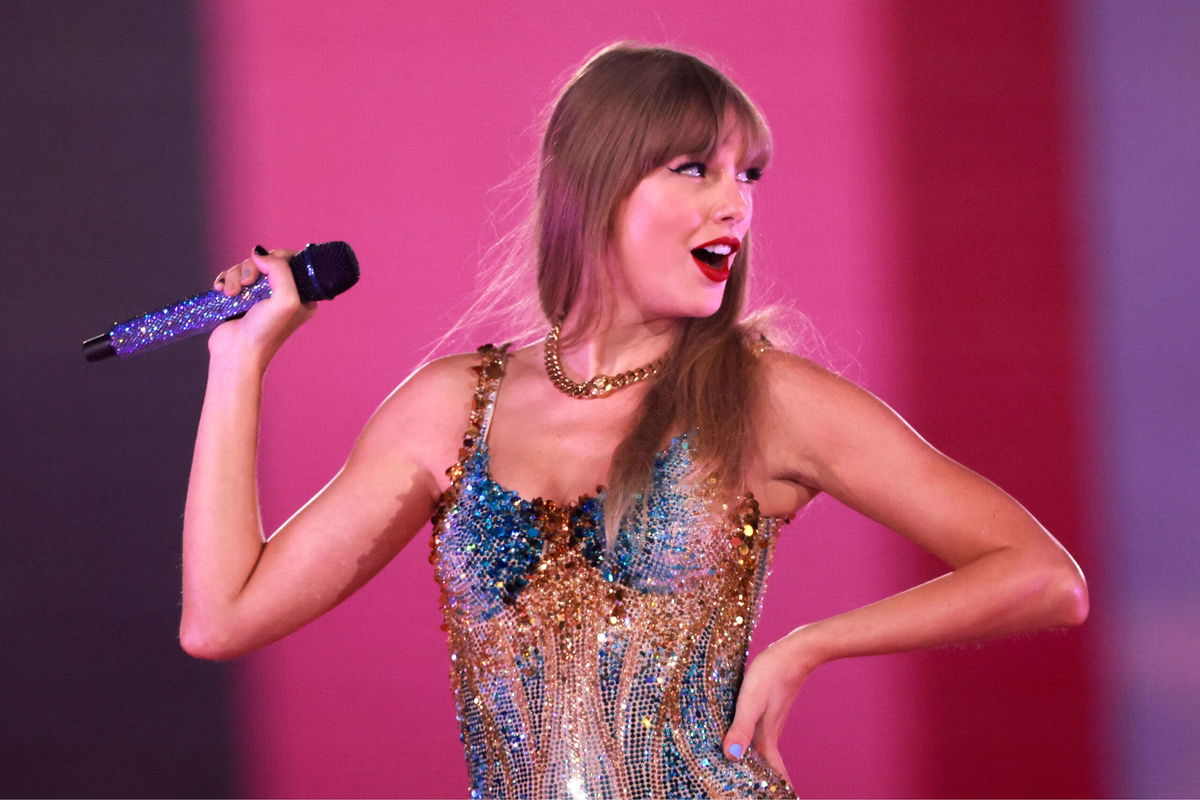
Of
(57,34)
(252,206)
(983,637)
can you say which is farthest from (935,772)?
(57,34)

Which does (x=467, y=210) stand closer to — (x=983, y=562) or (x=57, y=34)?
(x=57, y=34)

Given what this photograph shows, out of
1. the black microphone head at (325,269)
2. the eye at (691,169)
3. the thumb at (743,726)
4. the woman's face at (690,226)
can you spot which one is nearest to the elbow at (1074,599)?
the thumb at (743,726)

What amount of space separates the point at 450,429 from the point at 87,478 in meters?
1.13

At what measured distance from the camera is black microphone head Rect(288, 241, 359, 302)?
1.47m

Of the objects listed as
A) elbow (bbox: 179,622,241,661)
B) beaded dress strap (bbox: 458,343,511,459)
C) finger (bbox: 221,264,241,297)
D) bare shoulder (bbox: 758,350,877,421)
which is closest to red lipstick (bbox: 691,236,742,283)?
bare shoulder (bbox: 758,350,877,421)

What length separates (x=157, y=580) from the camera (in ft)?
8.00

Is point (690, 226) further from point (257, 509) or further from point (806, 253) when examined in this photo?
point (806, 253)

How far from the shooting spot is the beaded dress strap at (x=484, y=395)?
4.99 feet

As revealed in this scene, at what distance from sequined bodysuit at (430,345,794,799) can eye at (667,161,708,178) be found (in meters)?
0.28

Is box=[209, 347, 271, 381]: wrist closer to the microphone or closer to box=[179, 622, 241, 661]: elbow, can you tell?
the microphone

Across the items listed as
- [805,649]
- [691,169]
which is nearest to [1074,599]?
[805,649]

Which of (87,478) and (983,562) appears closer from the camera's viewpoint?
(983,562)

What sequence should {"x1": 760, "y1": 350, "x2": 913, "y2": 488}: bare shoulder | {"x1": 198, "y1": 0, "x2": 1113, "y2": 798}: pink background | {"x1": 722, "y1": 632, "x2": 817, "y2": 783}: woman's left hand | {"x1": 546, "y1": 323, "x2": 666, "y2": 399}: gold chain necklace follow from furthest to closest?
{"x1": 198, "y1": 0, "x2": 1113, "y2": 798}: pink background → {"x1": 546, "y1": 323, "x2": 666, "y2": 399}: gold chain necklace → {"x1": 760, "y1": 350, "x2": 913, "y2": 488}: bare shoulder → {"x1": 722, "y1": 632, "x2": 817, "y2": 783}: woman's left hand

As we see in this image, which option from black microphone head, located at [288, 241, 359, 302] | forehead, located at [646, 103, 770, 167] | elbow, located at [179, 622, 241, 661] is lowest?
elbow, located at [179, 622, 241, 661]
